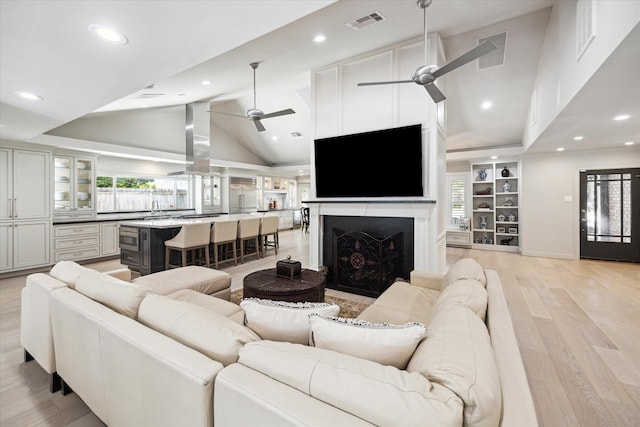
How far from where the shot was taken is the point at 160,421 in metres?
1.21

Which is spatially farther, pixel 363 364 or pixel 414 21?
pixel 414 21

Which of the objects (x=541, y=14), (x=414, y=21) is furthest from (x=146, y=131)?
(x=541, y=14)

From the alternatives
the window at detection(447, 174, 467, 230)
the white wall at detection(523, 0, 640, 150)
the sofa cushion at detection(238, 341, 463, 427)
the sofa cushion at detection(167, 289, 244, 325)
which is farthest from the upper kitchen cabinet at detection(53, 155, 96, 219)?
the window at detection(447, 174, 467, 230)

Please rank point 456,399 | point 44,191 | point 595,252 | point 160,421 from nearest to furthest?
point 456,399 < point 160,421 < point 44,191 < point 595,252

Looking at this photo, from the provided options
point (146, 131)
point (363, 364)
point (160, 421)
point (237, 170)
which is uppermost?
point (146, 131)

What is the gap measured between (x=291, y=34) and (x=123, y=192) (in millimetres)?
6444

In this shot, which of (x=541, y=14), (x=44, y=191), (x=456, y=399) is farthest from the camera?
(x=44, y=191)

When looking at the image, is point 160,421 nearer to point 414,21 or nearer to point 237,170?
point 414,21

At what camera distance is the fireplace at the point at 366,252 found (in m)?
3.83

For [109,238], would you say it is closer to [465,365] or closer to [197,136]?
[197,136]

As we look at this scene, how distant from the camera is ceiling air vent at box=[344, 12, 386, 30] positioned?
3151mm

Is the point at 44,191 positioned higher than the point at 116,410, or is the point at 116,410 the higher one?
the point at 44,191

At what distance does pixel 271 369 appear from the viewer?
3.33 ft

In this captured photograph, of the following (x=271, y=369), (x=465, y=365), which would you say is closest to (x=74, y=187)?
(x=271, y=369)
